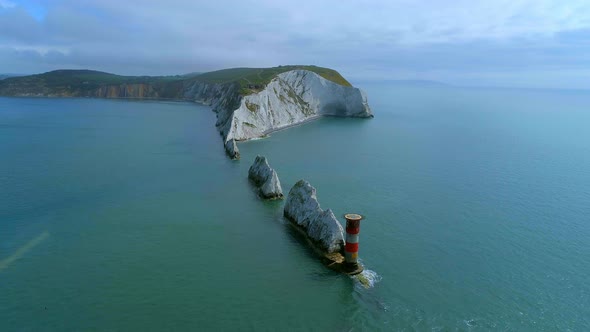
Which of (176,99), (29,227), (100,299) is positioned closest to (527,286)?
(100,299)

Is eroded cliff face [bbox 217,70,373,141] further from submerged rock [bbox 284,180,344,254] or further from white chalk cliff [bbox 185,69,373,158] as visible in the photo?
submerged rock [bbox 284,180,344,254]

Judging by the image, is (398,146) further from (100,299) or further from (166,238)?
(100,299)

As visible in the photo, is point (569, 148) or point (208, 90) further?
point (208, 90)

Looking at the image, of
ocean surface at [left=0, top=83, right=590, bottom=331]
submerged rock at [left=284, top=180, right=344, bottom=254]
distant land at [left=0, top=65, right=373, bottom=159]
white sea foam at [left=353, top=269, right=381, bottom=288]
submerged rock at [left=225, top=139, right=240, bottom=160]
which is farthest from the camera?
distant land at [left=0, top=65, right=373, bottom=159]

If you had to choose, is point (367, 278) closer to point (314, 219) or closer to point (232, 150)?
point (314, 219)

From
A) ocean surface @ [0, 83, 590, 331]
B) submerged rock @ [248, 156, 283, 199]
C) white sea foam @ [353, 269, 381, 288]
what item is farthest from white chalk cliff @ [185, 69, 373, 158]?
white sea foam @ [353, 269, 381, 288]

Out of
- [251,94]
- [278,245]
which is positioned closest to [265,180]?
[278,245]
